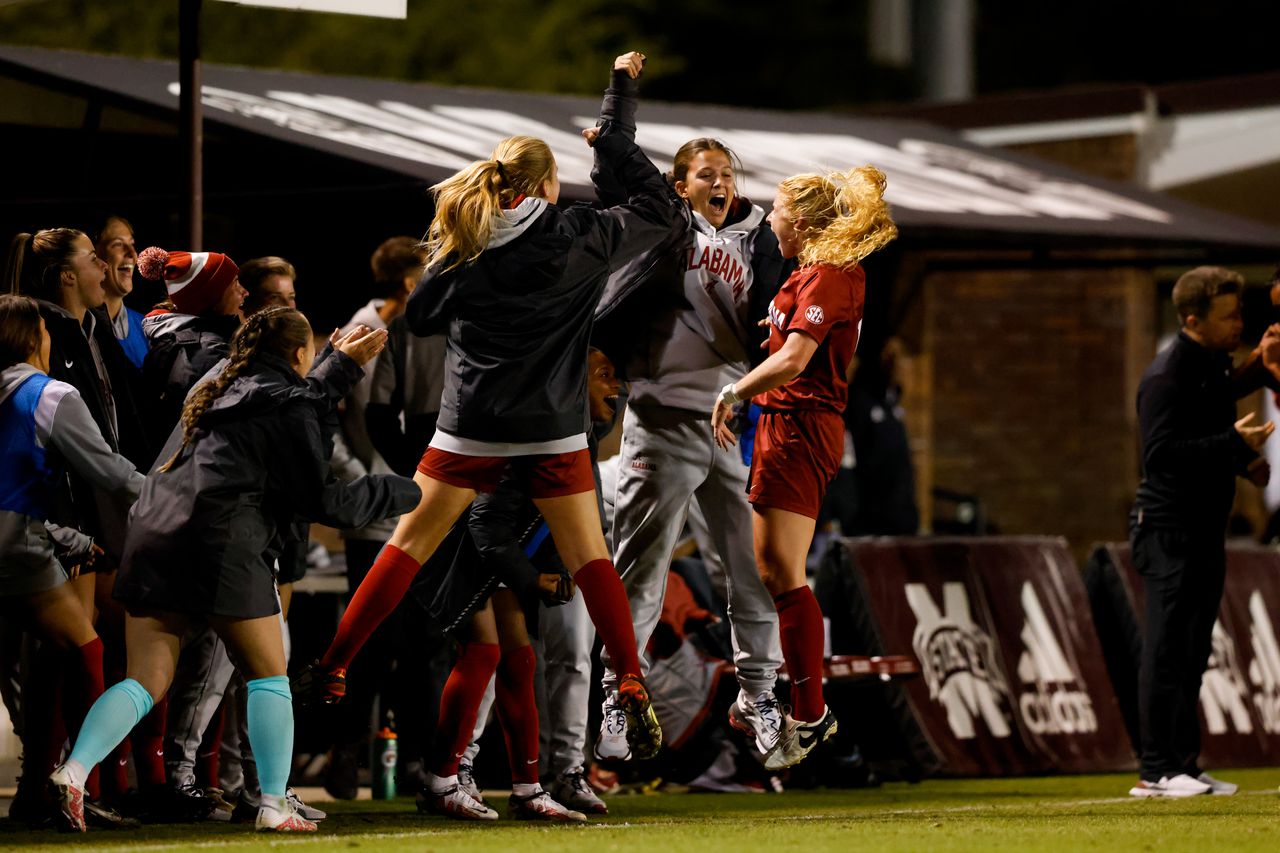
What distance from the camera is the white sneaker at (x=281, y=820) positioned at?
701cm

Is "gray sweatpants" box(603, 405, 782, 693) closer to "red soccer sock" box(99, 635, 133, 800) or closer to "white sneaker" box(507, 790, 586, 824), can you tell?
"white sneaker" box(507, 790, 586, 824)

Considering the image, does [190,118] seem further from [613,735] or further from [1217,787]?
[1217,787]

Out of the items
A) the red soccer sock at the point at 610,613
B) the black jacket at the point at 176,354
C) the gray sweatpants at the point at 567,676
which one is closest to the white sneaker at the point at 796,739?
the red soccer sock at the point at 610,613

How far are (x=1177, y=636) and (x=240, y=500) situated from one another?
4196 millimetres

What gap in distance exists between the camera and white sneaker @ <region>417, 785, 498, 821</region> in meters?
7.76

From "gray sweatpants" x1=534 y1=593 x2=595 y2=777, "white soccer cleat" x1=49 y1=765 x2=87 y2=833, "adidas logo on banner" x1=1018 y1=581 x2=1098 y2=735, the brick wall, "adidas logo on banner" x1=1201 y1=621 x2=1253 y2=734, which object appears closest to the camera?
"white soccer cleat" x1=49 y1=765 x2=87 y2=833

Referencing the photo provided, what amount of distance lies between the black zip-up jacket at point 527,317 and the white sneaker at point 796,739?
131 centimetres

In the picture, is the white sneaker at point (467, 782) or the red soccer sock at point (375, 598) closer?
the red soccer sock at point (375, 598)

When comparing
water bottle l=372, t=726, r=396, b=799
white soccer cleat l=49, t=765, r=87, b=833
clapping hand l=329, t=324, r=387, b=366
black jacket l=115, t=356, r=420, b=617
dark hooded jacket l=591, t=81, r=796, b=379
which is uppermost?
dark hooded jacket l=591, t=81, r=796, b=379

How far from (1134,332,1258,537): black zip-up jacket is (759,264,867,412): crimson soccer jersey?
75.5 inches

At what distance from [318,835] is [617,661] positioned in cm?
114

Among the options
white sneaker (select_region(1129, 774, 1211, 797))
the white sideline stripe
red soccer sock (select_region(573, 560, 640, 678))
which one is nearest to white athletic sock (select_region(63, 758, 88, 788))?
the white sideline stripe

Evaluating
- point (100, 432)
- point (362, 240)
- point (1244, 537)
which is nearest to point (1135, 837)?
point (100, 432)

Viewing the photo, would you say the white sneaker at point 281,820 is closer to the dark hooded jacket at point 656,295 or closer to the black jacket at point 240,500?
the black jacket at point 240,500
